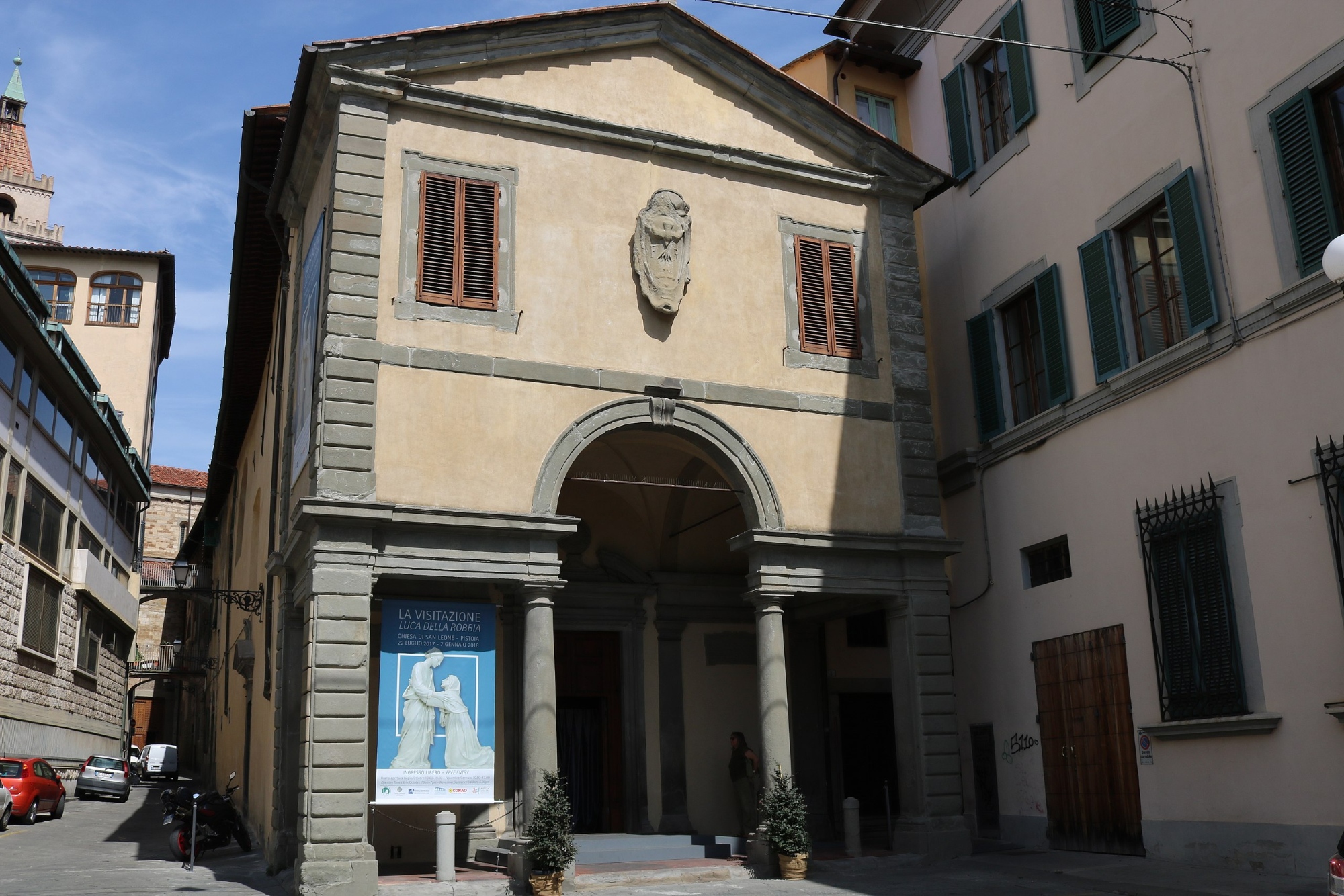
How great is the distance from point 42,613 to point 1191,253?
2801 cm

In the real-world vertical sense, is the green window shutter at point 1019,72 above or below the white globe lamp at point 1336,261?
above

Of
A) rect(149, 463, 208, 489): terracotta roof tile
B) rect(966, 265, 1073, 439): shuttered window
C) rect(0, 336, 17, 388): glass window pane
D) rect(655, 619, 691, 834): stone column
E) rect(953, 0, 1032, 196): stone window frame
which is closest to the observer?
rect(966, 265, 1073, 439): shuttered window

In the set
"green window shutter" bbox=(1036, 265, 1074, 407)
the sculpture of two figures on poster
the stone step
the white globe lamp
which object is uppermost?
"green window shutter" bbox=(1036, 265, 1074, 407)

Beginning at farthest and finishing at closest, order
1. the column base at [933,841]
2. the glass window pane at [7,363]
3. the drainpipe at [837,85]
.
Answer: the glass window pane at [7,363] < the drainpipe at [837,85] < the column base at [933,841]

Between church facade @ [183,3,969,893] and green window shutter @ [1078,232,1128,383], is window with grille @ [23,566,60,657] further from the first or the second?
green window shutter @ [1078,232,1128,383]

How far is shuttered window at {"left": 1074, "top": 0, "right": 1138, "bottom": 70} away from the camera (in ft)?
49.5

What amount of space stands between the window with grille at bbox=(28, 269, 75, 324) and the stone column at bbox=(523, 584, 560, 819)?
4173 centimetres

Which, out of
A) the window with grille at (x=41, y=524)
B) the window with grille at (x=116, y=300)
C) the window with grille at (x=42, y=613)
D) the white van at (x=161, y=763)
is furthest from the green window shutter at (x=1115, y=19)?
the window with grille at (x=116, y=300)

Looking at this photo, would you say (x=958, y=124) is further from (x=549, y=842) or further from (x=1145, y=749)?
(x=549, y=842)

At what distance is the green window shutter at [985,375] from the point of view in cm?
1761

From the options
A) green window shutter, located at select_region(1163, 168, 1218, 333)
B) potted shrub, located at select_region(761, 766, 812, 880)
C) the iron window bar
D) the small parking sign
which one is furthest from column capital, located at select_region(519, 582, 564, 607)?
the iron window bar

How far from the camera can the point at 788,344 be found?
16.5 meters

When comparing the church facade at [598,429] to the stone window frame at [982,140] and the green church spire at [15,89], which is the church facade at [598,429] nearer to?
the stone window frame at [982,140]

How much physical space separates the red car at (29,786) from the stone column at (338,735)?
41.8 feet
